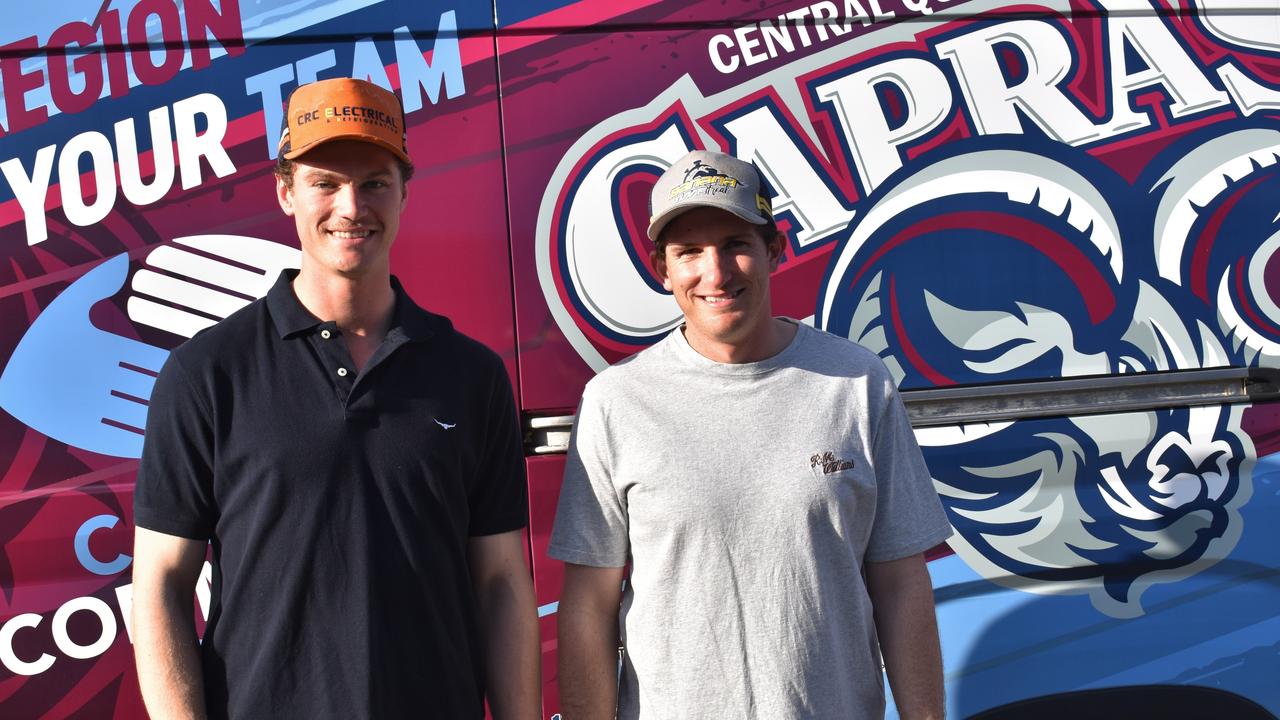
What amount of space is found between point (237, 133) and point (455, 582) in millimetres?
1019

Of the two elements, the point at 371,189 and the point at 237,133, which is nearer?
the point at 371,189

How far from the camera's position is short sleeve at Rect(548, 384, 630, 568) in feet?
5.26

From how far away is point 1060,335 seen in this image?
2223mm

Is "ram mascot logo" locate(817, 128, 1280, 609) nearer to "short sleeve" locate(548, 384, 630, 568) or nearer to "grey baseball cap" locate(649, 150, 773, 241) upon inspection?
"grey baseball cap" locate(649, 150, 773, 241)

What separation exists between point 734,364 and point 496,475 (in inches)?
15.5

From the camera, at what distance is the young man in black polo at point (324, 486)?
1430mm

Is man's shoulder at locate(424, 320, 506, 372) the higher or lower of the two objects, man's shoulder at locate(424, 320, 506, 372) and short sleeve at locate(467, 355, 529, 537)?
the higher

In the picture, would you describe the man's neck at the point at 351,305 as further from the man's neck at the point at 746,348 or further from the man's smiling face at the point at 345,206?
the man's neck at the point at 746,348

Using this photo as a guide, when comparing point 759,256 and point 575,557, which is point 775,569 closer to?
point 575,557

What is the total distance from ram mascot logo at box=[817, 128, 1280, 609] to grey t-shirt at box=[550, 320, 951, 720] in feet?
1.96

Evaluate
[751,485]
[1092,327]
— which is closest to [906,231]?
[1092,327]

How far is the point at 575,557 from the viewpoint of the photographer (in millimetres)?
1610

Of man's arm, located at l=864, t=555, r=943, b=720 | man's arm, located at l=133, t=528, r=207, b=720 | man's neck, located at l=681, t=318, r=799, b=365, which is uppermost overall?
man's neck, located at l=681, t=318, r=799, b=365

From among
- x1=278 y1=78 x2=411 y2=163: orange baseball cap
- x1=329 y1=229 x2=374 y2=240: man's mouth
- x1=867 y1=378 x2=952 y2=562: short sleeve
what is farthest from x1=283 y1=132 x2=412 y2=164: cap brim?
x1=867 y1=378 x2=952 y2=562: short sleeve
